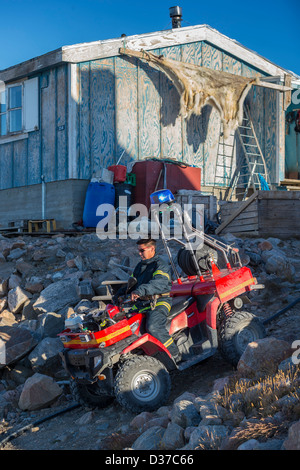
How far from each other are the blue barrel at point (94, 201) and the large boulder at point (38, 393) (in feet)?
22.7

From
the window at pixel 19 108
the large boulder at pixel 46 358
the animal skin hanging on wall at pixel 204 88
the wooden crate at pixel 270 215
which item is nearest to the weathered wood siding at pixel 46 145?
the window at pixel 19 108

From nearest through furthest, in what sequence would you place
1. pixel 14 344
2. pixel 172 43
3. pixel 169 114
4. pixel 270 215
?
pixel 14 344
pixel 270 215
pixel 172 43
pixel 169 114

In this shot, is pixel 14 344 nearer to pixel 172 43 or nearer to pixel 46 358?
pixel 46 358

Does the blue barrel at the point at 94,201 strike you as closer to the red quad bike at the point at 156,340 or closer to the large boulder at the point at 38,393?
the red quad bike at the point at 156,340

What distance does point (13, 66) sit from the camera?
15023 millimetres

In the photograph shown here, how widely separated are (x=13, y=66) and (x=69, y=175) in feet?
12.7

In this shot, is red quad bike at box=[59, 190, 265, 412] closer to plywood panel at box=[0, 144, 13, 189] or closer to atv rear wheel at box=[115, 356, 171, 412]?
atv rear wheel at box=[115, 356, 171, 412]

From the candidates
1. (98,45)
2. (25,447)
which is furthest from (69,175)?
(25,447)

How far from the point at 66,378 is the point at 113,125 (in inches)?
331

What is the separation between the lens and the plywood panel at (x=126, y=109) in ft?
46.9

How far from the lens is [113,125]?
14.3 m

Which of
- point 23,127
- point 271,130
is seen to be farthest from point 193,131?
point 23,127

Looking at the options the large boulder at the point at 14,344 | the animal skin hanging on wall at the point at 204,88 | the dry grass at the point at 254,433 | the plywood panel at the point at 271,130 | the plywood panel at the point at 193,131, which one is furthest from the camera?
the plywood panel at the point at 271,130
